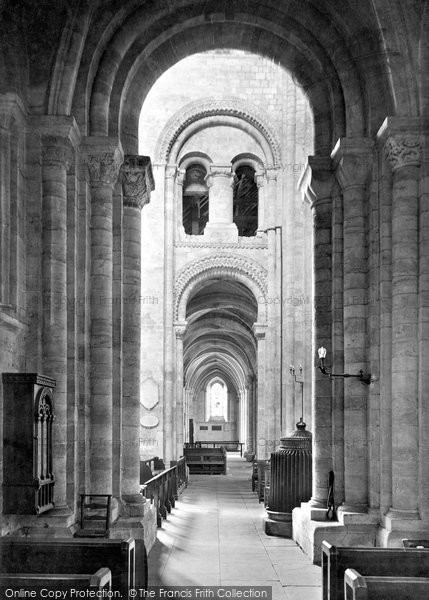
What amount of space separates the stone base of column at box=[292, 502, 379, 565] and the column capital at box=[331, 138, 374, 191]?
4.74 metres

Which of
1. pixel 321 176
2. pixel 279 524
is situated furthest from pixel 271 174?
pixel 279 524

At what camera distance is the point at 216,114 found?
1094 inches

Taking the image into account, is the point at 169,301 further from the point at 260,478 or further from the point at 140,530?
the point at 140,530

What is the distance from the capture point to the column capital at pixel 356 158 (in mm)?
11906

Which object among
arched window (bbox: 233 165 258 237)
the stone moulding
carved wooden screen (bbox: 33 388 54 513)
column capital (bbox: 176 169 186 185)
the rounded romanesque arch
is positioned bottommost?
carved wooden screen (bbox: 33 388 54 513)

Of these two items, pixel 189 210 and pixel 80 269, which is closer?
pixel 80 269

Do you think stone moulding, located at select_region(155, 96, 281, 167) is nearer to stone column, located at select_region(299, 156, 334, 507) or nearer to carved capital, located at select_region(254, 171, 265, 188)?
carved capital, located at select_region(254, 171, 265, 188)

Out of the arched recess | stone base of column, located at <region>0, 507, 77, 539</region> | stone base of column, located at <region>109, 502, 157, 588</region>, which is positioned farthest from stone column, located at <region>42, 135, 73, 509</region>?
stone base of column, located at <region>109, 502, 157, 588</region>

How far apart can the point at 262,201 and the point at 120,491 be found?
1726 cm

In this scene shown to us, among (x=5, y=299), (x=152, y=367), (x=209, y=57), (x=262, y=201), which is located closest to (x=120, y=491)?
(x=5, y=299)

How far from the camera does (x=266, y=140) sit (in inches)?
1094

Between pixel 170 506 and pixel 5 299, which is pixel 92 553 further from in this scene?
pixel 170 506

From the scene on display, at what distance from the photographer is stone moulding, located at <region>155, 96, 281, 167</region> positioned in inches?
1085

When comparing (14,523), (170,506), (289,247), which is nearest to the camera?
(14,523)
